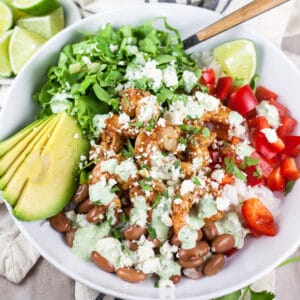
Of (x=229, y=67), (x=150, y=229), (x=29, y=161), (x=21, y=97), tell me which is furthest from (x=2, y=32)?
(x=150, y=229)

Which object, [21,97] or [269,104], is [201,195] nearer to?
[269,104]

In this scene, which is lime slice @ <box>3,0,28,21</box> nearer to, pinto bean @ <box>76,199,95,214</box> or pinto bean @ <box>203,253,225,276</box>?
pinto bean @ <box>76,199,95,214</box>

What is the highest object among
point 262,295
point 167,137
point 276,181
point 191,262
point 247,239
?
point 167,137

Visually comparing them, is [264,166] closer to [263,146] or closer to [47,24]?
[263,146]

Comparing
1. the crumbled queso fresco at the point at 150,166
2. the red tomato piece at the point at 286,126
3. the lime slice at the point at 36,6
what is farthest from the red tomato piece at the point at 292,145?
the lime slice at the point at 36,6

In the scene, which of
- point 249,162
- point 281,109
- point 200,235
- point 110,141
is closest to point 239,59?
point 281,109

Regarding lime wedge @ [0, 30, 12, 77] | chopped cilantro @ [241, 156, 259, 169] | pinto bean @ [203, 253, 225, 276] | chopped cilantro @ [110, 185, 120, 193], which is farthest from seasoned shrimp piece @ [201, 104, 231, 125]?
lime wedge @ [0, 30, 12, 77]
